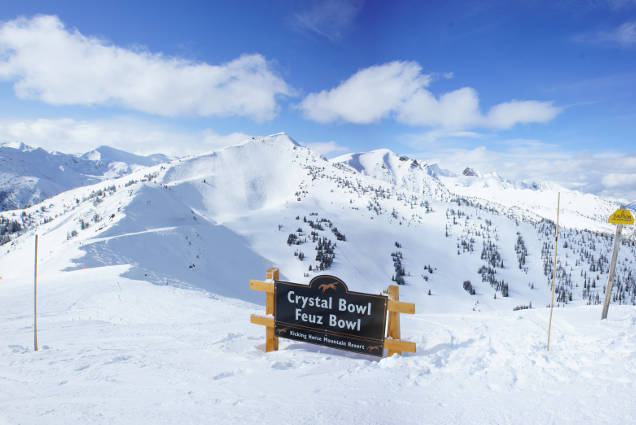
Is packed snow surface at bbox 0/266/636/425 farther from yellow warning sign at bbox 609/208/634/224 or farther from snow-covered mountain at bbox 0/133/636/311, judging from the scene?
snow-covered mountain at bbox 0/133/636/311

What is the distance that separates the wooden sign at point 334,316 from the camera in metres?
5.55

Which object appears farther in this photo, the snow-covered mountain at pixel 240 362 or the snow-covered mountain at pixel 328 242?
the snow-covered mountain at pixel 328 242

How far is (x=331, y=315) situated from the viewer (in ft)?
19.2

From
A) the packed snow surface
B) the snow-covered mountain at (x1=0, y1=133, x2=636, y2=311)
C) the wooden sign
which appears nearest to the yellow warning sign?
the packed snow surface

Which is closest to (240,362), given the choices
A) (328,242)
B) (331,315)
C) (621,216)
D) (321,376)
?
(321,376)

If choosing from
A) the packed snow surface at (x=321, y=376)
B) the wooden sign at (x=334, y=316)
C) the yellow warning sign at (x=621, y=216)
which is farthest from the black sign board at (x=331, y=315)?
the yellow warning sign at (x=621, y=216)

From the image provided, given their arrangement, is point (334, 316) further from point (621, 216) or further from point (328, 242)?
point (328, 242)

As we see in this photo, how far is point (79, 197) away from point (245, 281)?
80.5 m

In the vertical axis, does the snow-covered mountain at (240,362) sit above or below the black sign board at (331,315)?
below

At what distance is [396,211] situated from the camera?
5606 cm

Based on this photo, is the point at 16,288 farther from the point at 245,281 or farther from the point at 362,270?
the point at 362,270

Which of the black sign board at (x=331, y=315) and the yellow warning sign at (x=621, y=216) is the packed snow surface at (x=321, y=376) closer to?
the black sign board at (x=331, y=315)

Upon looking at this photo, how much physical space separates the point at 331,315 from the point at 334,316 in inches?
2.4

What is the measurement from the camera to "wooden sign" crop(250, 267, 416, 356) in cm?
555
